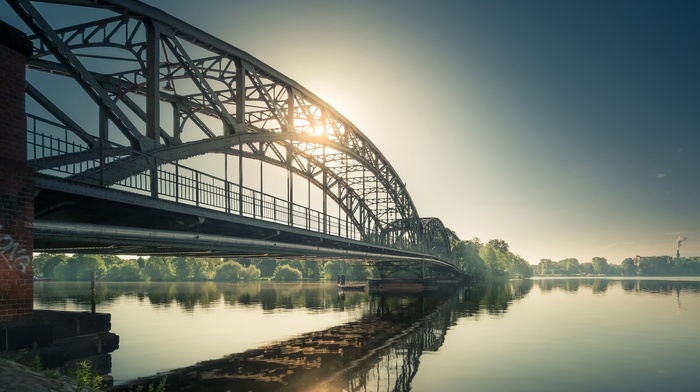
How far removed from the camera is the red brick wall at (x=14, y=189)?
12.0m

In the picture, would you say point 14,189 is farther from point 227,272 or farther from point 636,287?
point 227,272

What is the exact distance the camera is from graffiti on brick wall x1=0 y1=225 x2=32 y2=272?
11953 millimetres

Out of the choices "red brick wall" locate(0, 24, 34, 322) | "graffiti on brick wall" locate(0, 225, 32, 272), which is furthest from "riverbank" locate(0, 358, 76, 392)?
"graffiti on brick wall" locate(0, 225, 32, 272)

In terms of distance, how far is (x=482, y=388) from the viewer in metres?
18.8

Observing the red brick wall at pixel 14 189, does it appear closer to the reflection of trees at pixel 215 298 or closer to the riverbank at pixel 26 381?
the riverbank at pixel 26 381

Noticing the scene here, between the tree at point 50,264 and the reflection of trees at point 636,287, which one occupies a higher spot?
the tree at point 50,264

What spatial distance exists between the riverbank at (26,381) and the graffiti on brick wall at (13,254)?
97.3 inches

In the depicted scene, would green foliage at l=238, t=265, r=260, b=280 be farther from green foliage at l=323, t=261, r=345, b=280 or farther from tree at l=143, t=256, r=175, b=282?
green foliage at l=323, t=261, r=345, b=280

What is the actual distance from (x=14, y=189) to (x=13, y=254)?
155 cm

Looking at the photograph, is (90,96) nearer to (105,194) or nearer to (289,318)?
(105,194)

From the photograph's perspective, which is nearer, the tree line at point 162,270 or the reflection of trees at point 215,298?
the reflection of trees at point 215,298

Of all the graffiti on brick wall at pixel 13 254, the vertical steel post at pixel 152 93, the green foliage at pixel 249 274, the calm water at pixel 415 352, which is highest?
the vertical steel post at pixel 152 93

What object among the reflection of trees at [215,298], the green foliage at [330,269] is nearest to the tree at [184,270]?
the green foliage at [330,269]

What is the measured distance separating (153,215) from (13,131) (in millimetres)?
7470
